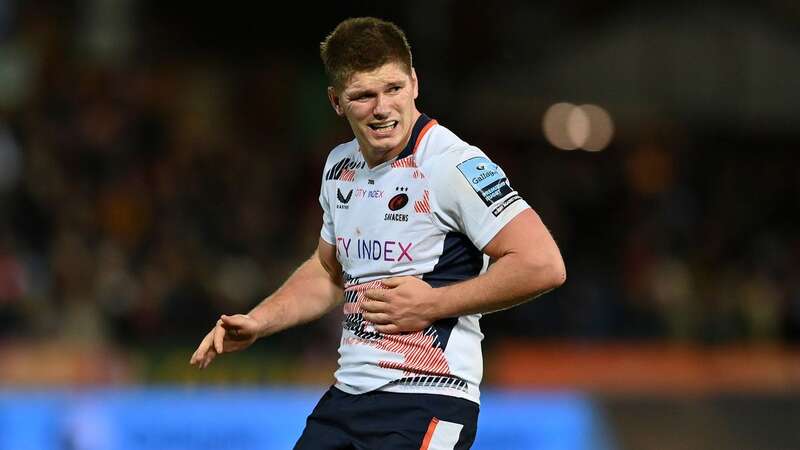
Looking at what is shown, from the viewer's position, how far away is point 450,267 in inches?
145

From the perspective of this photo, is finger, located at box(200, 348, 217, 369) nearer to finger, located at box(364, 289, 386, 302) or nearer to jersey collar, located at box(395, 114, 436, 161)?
finger, located at box(364, 289, 386, 302)

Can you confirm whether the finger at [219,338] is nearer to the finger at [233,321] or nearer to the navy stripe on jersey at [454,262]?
the finger at [233,321]

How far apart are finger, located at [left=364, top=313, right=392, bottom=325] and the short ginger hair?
64 centimetres

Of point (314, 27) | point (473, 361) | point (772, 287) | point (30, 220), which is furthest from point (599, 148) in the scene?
point (473, 361)

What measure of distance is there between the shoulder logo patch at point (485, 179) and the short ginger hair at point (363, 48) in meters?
0.32

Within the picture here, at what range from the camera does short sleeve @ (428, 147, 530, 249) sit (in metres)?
3.52

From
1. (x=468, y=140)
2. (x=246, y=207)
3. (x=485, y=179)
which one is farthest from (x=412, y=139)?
(x=246, y=207)

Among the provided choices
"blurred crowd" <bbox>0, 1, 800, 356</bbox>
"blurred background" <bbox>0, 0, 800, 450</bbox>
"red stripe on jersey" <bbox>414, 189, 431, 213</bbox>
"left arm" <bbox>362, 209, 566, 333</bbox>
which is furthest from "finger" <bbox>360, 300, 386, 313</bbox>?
"blurred crowd" <bbox>0, 1, 800, 356</bbox>

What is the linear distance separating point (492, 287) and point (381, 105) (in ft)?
1.92

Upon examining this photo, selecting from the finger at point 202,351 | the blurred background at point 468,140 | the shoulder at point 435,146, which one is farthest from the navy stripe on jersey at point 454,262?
the blurred background at point 468,140

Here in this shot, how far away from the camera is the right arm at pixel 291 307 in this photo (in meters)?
3.78

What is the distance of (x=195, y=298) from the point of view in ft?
31.0

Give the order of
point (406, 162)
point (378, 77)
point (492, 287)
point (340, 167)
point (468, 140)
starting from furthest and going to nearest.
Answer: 1. point (468, 140)
2. point (340, 167)
3. point (406, 162)
4. point (378, 77)
5. point (492, 287)

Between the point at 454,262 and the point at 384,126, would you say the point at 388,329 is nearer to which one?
the point at 454,262
